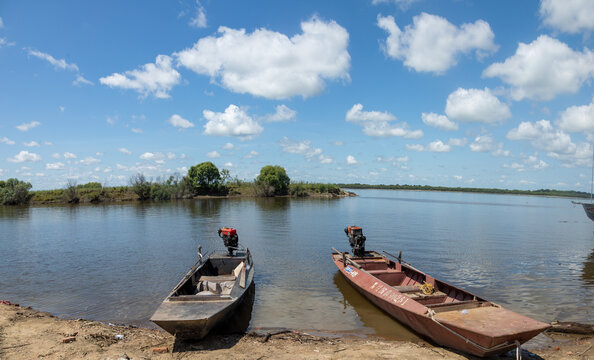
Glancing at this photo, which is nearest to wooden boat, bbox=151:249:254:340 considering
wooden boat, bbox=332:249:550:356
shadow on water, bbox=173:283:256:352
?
shadow on water, bbox=173:283:256:352

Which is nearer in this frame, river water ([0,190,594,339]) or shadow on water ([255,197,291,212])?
river water ([0,190,594,339])

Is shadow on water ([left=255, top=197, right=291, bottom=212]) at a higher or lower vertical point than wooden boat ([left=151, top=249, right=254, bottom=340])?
higher

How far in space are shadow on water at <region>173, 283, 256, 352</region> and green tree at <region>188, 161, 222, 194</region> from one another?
80.1 m

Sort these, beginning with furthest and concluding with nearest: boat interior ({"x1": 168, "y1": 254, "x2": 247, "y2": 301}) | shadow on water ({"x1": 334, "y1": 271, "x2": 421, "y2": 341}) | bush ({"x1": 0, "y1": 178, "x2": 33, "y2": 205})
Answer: bush ({"x1": 0, "y1": 178, "x2": 33, "y2": 205}) < shadow on water ({"x1": 334, "y1": 271, "x2": 421, "y2": 341}) < boat interior ({"x1": 168, "y1": 254, "x2": 247, "y2": 301})

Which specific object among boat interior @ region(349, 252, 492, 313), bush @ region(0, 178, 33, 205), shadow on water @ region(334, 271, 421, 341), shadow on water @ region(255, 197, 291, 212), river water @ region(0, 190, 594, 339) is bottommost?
shadow on water @ region(334, 271, 421, 341)

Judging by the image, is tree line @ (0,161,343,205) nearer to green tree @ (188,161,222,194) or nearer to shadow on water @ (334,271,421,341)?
green tree @ (188,161,222,194)

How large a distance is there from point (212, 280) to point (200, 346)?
4722mm

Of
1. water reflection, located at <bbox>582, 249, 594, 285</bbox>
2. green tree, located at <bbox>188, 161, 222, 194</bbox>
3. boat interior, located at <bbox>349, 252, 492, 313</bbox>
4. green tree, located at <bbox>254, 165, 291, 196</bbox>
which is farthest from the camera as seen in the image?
green tree, located at <bbox>254, 165, 291, 196</bbox>

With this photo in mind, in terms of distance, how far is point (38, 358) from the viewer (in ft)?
25.8

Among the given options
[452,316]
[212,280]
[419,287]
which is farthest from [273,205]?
[452,316]

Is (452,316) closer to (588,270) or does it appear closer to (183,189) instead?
(588,270)

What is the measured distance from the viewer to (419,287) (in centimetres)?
1255

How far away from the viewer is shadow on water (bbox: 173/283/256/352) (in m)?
9.09

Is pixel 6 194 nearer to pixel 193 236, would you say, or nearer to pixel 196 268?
pixel 193 236
